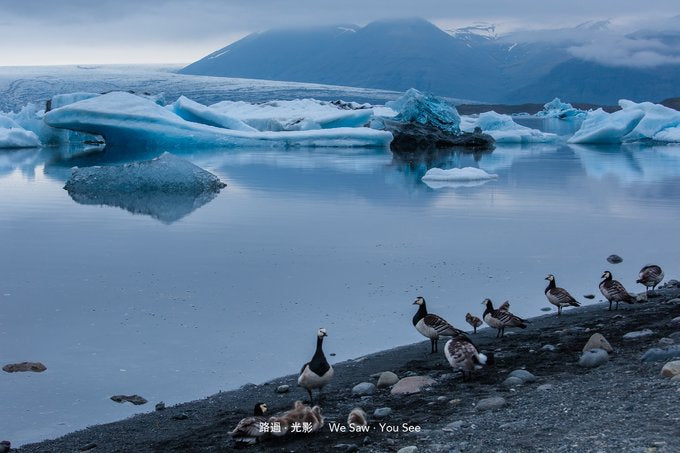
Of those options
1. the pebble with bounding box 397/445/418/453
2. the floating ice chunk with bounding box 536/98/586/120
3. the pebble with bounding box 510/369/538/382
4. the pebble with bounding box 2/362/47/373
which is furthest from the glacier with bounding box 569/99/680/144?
the floating ice chunk with bounding box 536/98/586/120

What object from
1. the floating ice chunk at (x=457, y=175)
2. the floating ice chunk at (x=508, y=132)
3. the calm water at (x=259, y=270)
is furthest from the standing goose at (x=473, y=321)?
the floating ice chunk at (x=508, y=132)

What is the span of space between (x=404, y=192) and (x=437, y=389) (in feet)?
38.9

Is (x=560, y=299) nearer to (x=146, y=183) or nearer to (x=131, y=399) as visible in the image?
(x=131, y=399)

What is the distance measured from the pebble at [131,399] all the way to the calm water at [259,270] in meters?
0.05

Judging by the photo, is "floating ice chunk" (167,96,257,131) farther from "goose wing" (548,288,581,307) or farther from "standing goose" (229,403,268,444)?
"standing goose" (229,403,268,444)

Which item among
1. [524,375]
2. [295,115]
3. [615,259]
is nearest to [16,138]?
[295,115]

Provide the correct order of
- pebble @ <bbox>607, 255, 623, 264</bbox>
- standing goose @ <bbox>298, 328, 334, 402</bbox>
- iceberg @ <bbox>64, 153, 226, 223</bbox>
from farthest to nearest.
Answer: iceberg @ <bbox>64, 153, 226, 223</bbox> < pebble @ <bbox>607, 255, 623, 264</bbox> < standing goose @ <bbox>298, 328, 334, 402</bbox>

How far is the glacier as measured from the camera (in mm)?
32688

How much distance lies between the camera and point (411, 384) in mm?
4711

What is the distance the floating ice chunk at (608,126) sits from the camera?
32.5 meters

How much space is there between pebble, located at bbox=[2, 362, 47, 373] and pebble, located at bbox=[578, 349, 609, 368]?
3.29 metres

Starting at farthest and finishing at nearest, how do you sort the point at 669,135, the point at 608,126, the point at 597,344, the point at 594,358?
the point at 669,135
the point at 608,126
the point at 597,344
the point at 594,358

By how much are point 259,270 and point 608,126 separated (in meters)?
26.7

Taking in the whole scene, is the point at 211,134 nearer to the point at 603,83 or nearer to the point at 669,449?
the point at 669,449
